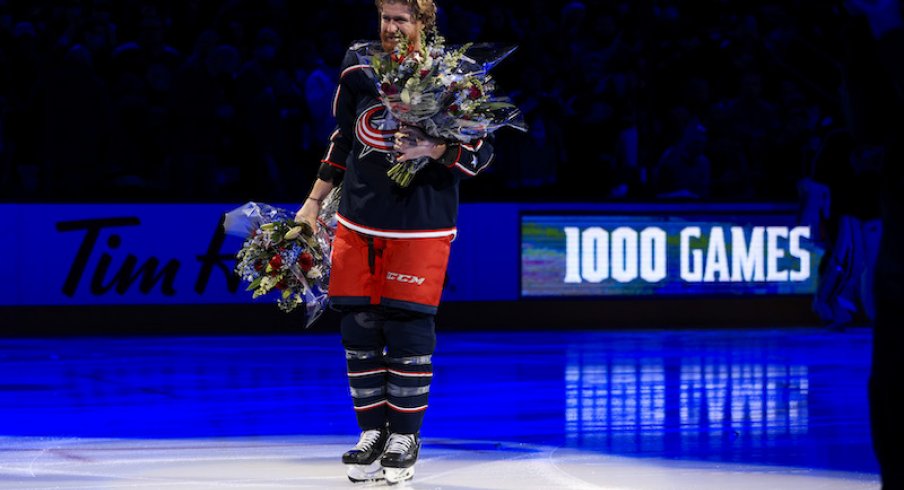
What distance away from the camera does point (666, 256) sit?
13.4 meters

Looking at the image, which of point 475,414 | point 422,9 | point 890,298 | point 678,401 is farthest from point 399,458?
point 678,401

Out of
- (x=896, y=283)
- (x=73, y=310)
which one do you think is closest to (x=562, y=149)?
(x=73, y=310)

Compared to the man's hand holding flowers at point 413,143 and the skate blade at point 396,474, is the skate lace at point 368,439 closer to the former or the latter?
the skate blade at point 396,474

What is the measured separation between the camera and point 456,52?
5605mm

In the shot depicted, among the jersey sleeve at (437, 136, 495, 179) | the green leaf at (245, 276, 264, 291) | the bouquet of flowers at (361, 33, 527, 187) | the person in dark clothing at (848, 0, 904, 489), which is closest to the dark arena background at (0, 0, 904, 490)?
the green leaf at (245, 276, 264, 291)

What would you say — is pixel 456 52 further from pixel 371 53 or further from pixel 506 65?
pixel 506 65

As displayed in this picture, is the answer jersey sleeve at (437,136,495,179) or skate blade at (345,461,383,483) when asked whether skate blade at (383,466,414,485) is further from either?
jersey sleeve at (437,136,495,179)

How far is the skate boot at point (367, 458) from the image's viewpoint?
5.62 m

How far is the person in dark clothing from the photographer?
141 inches

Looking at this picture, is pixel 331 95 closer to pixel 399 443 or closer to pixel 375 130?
pixel 375 130

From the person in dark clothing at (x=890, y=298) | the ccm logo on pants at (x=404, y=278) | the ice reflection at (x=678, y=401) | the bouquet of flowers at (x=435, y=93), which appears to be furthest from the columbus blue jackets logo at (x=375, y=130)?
the person in dark clothing at (x=890, y=298)

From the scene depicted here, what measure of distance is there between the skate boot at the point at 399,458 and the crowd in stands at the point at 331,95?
23.7 feet

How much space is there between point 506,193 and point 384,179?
7543 millimetres

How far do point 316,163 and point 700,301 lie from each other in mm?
3681
